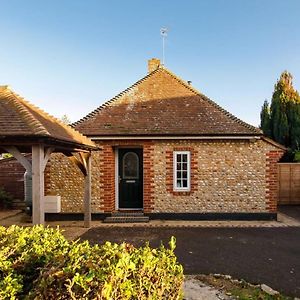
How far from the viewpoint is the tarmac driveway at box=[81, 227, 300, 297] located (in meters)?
5.93

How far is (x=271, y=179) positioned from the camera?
11.6 meters

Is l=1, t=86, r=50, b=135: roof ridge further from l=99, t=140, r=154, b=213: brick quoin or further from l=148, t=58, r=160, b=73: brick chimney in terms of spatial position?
l=148, t=58, r=160, b=73: brick chimney

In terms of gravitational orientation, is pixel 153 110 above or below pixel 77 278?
above

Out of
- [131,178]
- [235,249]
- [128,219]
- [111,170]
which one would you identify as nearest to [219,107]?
[131,178]

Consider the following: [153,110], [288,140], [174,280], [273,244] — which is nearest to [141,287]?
[174,280]

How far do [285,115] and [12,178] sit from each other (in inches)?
669

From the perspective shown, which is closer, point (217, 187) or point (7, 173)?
point (217, 187)

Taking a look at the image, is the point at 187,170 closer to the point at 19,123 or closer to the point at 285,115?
the point at 19,123

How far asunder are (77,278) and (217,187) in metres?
9.81

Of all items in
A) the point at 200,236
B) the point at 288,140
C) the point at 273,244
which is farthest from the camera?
the point at 288,140

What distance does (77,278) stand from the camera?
2.37 metres

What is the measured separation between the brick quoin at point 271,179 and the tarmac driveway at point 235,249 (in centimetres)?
154

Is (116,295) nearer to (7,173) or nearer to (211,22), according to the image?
(211,22)

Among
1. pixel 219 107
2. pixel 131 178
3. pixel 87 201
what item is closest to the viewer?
pixel 87 201
